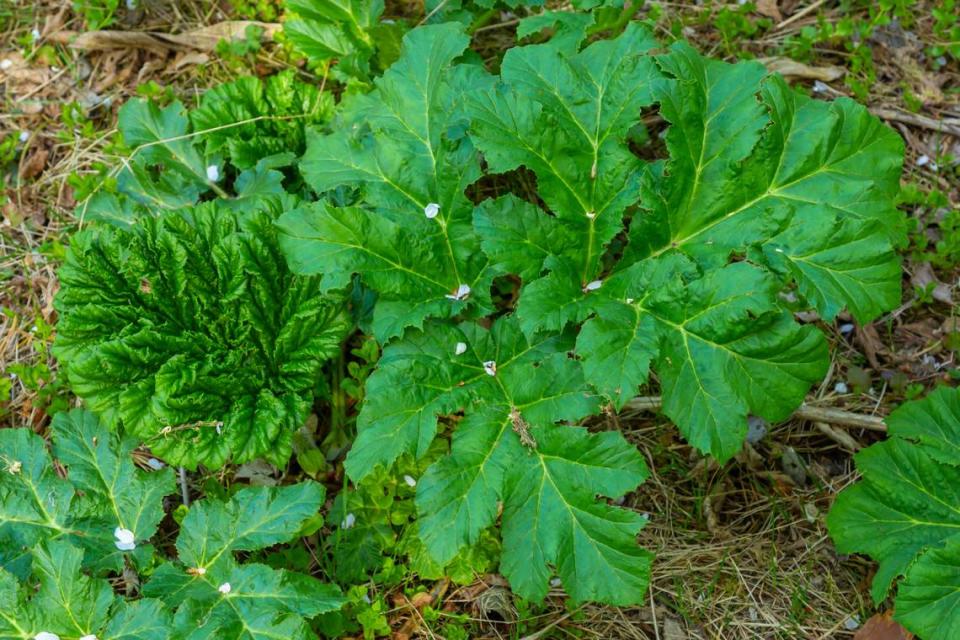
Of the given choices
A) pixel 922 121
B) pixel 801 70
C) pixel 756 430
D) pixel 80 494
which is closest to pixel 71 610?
pixel 80 494

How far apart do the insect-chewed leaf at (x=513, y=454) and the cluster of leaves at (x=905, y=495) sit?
888mm

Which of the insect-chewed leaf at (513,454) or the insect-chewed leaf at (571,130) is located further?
the insect-chewed leaf at (571,130)

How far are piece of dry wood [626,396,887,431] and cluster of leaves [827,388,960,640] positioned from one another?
0.32 metres

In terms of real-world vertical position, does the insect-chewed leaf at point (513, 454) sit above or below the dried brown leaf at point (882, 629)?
above

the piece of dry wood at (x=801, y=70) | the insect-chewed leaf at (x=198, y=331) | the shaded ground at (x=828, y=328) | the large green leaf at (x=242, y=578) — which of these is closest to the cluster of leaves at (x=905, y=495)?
the shaded ground at (x=828, y=328)

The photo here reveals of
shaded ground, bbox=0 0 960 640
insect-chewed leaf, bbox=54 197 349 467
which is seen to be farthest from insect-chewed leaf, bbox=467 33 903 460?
insect-chewed leaf, bbox=54 197 349 467

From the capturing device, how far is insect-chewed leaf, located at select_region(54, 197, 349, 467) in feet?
9.98

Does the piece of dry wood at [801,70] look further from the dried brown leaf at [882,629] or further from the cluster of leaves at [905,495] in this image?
the dried brown leaf at [882,629]

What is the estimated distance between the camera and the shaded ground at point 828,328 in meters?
3.12

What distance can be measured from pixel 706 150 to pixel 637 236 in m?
0.37

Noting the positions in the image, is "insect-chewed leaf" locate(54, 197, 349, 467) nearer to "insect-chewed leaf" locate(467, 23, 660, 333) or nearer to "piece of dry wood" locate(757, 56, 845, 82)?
"insect-chewed leaf" locate(467, 23, 660, 333)

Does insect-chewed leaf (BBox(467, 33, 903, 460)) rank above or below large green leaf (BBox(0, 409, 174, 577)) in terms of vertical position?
above

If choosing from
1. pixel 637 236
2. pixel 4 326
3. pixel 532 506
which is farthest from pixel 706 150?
pixel 4 326

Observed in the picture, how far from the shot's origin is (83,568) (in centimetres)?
296
